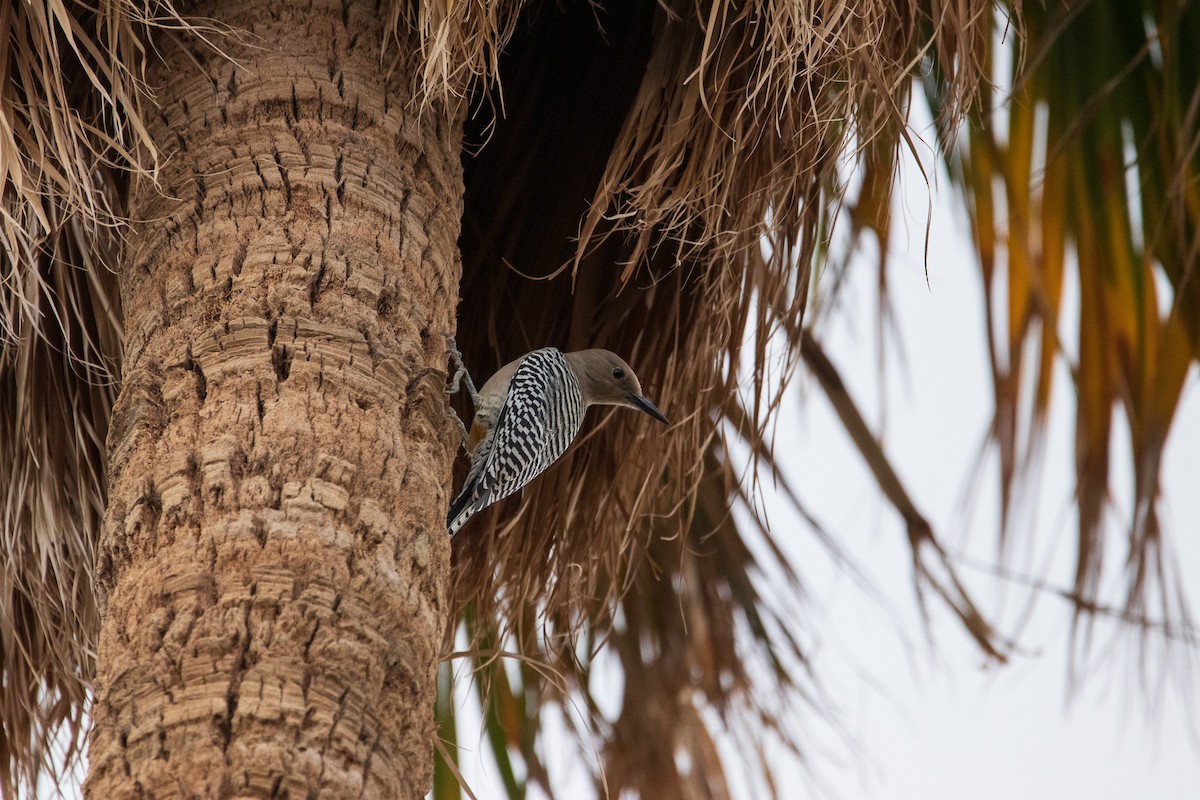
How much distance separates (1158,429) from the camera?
9.33 ft

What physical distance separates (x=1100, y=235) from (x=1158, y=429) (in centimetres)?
42

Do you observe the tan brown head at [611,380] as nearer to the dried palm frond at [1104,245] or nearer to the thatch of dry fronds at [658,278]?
the thatch of dry fronds at [658,278]

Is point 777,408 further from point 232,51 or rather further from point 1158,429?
point 232,51

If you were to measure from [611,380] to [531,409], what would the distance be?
0.24m

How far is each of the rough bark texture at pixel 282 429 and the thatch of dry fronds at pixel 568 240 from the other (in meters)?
0.14

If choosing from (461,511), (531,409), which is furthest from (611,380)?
(461,511)

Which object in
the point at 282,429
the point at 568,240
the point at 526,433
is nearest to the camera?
the point at 282,429

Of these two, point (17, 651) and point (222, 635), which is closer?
point (222, 635)

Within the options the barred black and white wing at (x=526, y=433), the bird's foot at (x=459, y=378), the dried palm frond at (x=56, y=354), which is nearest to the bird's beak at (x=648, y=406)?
the barred black and white wing at (x=526, y=433)

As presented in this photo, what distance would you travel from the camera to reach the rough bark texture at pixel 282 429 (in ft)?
5.70

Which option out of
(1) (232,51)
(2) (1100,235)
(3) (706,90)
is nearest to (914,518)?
(2) (1100,235)

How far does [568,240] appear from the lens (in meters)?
3.03

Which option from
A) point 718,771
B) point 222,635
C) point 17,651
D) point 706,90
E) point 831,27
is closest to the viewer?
point 222,635

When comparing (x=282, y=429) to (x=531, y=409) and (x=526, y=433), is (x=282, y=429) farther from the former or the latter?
(x=531, y=409)
